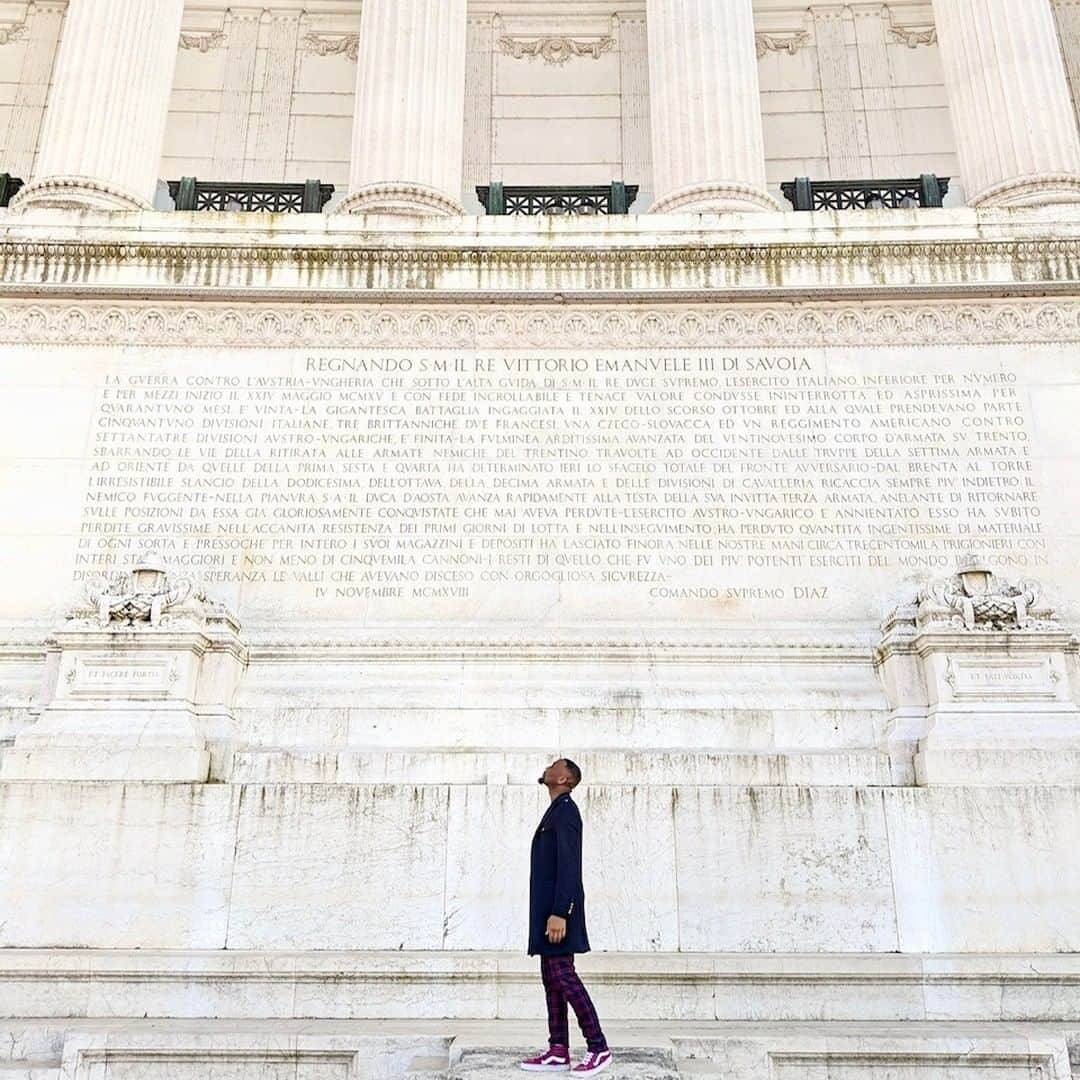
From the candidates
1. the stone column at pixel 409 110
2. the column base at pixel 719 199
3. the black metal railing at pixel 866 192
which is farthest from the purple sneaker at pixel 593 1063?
the black metal railing at pixel 866 192

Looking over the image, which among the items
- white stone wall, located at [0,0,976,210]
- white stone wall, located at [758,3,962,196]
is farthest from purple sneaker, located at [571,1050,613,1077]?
white stone wall, located at [758,3,962,196]

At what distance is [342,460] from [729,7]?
10.7 metres

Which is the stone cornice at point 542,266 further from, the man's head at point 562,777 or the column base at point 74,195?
the man's head at point 562,777

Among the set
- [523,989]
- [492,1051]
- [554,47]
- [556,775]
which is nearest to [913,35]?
[554,47]

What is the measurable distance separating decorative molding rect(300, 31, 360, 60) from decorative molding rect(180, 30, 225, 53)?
188 centimetres

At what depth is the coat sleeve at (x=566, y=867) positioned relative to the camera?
7129 millimetres

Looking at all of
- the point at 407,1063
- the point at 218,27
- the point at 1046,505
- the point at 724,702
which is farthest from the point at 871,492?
the point at 218,27

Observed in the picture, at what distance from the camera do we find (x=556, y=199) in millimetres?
19203

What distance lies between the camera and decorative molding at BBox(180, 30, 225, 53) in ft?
86.1

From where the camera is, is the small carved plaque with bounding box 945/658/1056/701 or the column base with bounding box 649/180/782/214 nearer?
the small carved plaque with bounding box 945/658/1056/701

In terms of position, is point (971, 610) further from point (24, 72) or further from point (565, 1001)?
point (24, 72)

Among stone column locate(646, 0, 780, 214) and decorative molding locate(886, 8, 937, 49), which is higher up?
decorative molding locate(886, 8, 937, 49)

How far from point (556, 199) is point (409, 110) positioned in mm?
2737

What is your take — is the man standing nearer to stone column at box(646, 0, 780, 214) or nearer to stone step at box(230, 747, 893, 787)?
stone step at box(230, 747, 893, 787)
